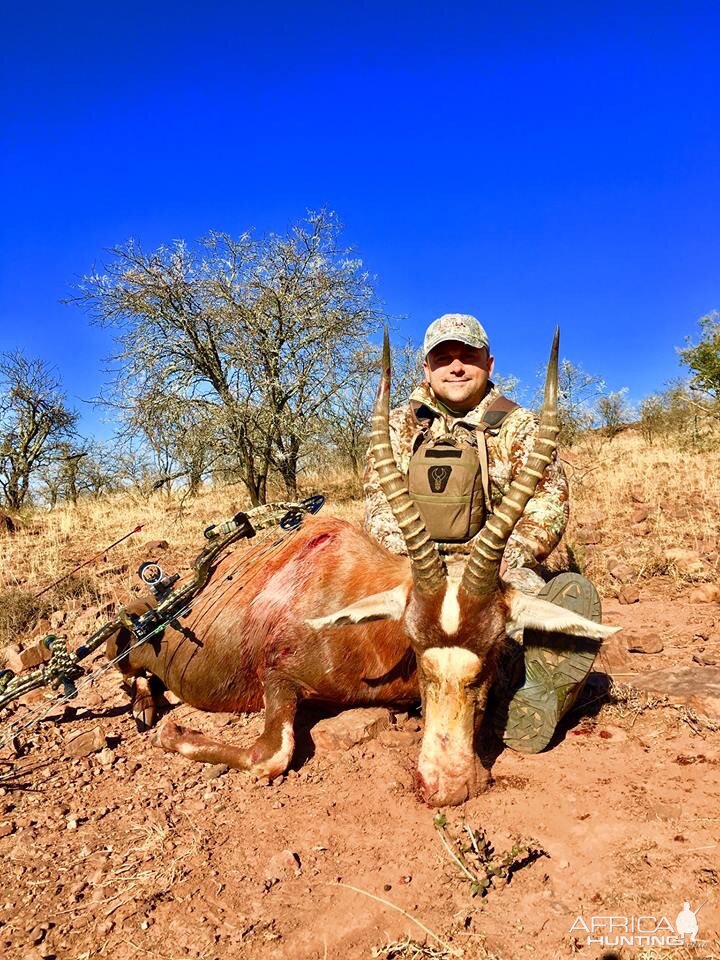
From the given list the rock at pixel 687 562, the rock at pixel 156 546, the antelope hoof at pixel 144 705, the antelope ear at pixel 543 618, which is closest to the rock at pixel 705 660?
the antelope ear at pixel 543 618

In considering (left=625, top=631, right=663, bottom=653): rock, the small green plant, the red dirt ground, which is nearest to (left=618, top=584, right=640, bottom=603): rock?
(left=625, top=631, right=663, bottom=653): rock

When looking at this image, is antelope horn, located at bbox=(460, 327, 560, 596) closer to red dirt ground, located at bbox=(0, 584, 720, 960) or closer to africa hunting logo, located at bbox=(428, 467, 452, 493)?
red dirt ground, located at bbox=(0, 584, 720, 960)

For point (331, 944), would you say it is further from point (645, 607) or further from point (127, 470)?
point (127, 470)

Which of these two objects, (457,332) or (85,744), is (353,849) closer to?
(85,744)

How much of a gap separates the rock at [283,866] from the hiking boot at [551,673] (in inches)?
55.1

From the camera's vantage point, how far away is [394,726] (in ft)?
13.5

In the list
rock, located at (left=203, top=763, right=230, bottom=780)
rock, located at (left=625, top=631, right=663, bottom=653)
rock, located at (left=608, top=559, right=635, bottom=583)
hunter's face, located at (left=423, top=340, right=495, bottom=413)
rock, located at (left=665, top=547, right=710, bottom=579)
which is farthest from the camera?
rock, located at (left=608, top=559, right=635, bottom=583)

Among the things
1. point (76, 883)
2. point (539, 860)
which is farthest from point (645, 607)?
point (76, 883)

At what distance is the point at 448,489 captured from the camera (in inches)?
179

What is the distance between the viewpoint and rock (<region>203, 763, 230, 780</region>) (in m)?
3.88

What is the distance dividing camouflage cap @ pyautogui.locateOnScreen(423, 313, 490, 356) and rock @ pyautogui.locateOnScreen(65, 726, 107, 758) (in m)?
3.59

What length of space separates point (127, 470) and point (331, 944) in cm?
2061

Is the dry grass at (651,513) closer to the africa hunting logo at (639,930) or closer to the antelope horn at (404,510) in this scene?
the antelope horn at (404,510)

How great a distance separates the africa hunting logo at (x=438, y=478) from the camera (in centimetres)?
452
